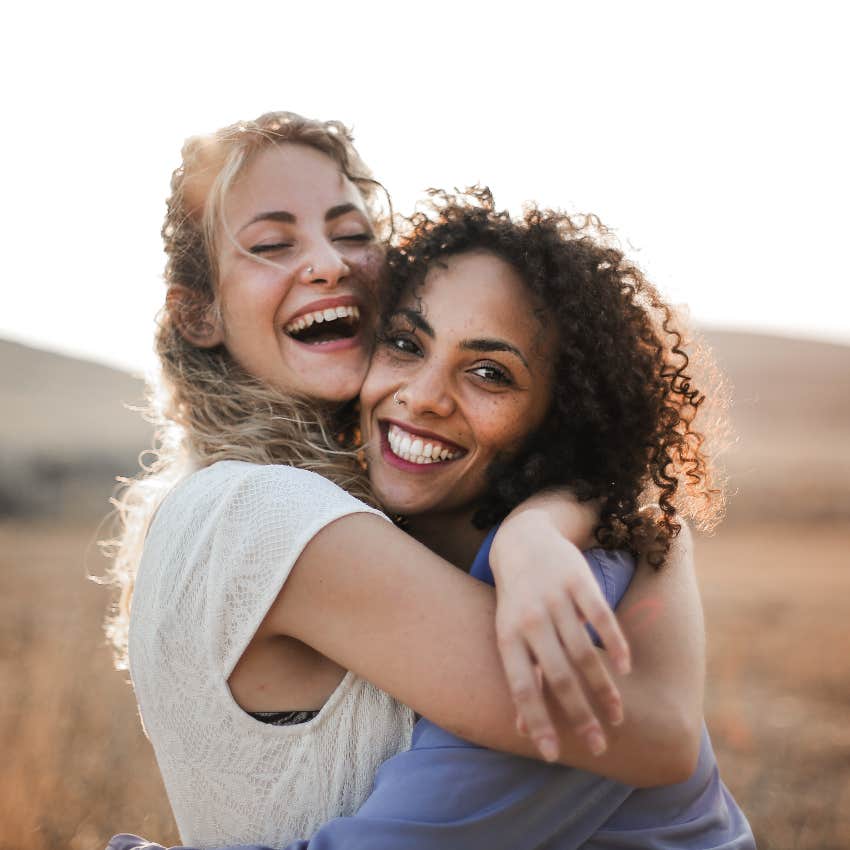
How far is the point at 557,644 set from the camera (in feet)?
5.81

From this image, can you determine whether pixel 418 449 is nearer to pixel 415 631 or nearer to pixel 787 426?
pixel 415 631

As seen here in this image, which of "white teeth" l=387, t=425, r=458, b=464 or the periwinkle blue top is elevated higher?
"white teeth" l=387, t=425, r=458, b=464

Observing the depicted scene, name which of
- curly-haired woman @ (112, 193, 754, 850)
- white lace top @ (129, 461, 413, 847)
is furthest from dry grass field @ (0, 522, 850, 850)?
white lace top @ (129, 461, 413, 847)

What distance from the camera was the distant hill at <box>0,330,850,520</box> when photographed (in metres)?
16.7

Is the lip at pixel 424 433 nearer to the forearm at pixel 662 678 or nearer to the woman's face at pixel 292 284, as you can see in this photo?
the woman's face at pixel 292 284

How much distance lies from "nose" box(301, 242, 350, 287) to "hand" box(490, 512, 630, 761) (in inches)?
64.4

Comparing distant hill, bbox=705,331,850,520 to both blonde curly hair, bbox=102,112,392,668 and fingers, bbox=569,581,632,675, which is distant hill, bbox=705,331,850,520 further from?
fingers, bbox=569,581,632,675

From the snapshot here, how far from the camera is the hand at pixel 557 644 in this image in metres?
1.74

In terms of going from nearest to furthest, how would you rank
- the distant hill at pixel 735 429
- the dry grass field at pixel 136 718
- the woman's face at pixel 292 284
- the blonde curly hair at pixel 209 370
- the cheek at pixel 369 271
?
the blonde curly hair at pixel 209 370, the woman's face at pixel 292 284, the cheek at pixel 369 271, the dry grass field at pixel 136 718, the distant hill at pixel 735 429

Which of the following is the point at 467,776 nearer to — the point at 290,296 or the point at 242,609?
the point at 242,609

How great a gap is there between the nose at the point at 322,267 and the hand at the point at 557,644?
64.4 inches

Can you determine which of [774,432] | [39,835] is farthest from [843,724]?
[774,432]

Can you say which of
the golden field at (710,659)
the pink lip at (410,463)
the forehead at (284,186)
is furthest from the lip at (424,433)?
the golden field at (710,659)

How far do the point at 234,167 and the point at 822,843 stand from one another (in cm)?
447
